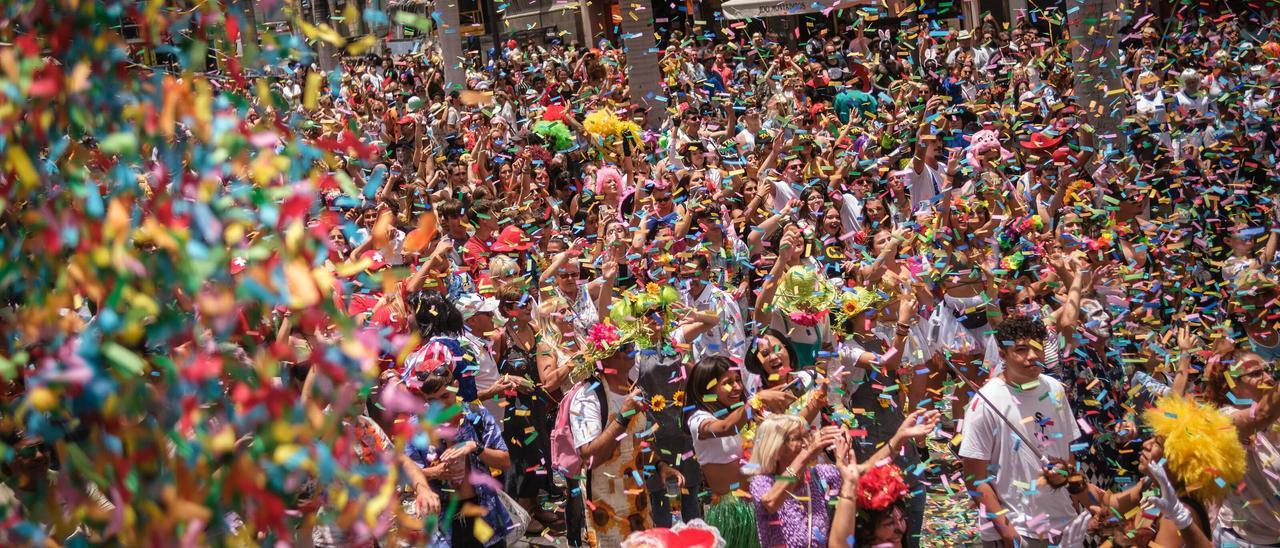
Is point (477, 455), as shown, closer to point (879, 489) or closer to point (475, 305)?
point (475, 305)

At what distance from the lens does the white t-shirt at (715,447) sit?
584 cm

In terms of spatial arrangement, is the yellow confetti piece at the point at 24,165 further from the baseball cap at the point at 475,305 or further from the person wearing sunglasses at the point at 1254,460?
the baseball cap at the point at 475,305

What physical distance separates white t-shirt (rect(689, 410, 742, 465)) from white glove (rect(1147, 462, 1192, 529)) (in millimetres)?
1785

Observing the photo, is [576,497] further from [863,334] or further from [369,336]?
[369,336]

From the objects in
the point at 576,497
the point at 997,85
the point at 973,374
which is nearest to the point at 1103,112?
the point at 997,85

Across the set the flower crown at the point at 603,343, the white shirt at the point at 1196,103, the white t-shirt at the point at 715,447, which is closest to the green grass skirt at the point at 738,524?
the white t-shirt at the point at 715,447

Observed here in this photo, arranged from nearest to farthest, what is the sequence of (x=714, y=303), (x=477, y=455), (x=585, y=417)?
(x=477, y=455) → (x=585, y=417) → (x=714, y=303)

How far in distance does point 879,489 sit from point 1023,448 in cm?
111

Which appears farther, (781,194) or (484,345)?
(781,194)

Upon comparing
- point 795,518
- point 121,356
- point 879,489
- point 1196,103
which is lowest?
point 1196,103

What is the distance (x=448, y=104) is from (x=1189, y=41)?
32.5 ft

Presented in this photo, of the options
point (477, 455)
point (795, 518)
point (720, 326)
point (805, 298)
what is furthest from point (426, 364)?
point (805, 298)

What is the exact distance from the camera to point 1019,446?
581 cm

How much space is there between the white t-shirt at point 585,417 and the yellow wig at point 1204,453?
2.60 metres
